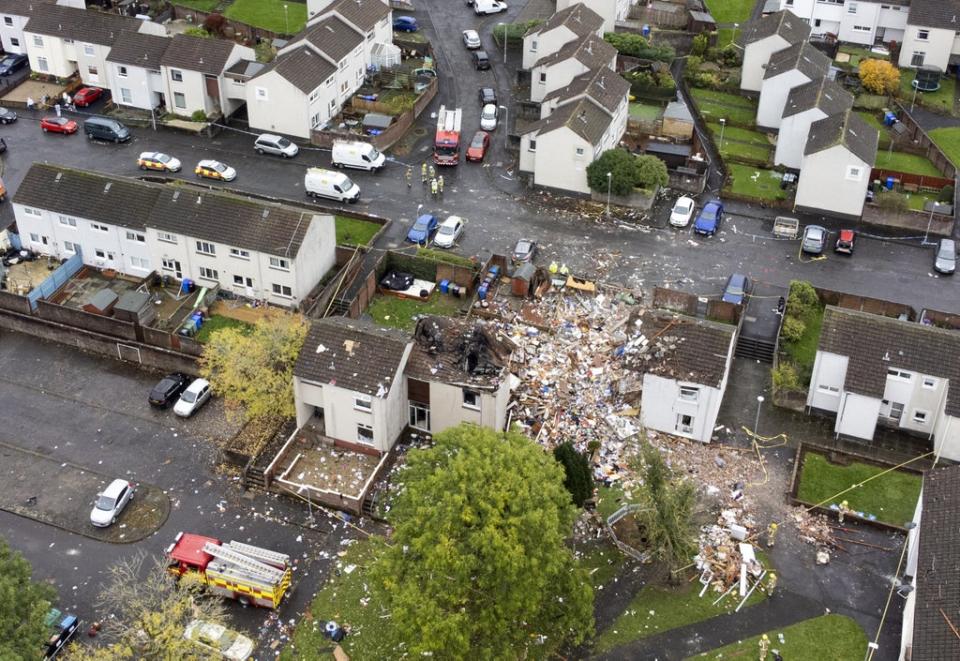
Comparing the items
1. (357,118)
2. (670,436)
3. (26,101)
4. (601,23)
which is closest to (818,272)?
(670,436)

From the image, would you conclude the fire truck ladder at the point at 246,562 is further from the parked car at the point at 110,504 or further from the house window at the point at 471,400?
the house window at the point at 471,400

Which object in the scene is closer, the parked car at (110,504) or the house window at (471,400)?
the parked car at (110,504)

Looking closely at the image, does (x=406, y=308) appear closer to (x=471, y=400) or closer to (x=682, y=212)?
(x=471, y=400)

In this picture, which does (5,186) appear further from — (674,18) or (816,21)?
(816,21)

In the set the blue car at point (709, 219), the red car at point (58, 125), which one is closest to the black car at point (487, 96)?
the blue car at point (709, 219)

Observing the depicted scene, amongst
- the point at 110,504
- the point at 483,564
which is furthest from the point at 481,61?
the point at 483,564

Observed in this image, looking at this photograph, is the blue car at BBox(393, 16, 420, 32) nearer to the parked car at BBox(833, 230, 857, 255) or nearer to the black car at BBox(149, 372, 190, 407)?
the parked car at BBox(833, 230, 857, 255)
